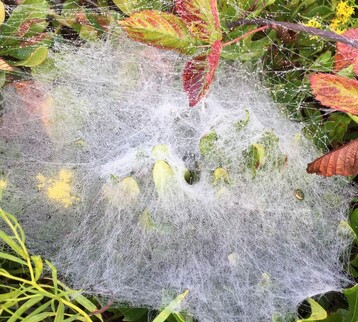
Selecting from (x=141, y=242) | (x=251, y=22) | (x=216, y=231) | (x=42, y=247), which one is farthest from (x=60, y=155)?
(x=251, y=22)

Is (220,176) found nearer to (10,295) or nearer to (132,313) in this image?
(132,313)

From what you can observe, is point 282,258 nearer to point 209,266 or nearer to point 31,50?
point 209,266

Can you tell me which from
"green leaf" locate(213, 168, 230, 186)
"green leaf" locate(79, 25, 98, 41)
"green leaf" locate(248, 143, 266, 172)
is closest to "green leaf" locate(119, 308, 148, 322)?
"green leaf" locate(213, 168, 230, 186)

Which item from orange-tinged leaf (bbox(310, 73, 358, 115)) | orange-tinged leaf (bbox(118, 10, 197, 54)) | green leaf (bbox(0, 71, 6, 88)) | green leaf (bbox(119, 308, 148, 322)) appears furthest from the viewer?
green leaf (bbox(0, 71, 6, 88))

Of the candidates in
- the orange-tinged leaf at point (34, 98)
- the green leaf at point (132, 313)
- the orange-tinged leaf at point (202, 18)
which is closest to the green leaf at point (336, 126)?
the orange-tinged leaf at point (202, 18)

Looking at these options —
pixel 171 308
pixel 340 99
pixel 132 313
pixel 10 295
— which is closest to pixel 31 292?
pixel 10 295

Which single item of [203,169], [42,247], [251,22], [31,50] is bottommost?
[42,247]

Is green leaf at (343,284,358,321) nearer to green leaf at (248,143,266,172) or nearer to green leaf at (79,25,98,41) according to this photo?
green leaf at (248,143,266,172)
